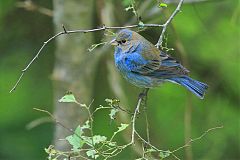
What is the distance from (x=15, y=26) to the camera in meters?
6.87

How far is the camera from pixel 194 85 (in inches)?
177

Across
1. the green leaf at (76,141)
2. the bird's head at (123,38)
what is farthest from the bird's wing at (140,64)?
the green leaf at (76,141)

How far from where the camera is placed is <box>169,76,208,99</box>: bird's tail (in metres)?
4.45

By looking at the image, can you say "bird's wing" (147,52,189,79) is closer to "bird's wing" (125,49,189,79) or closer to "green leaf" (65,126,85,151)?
"bird's wing" (125,49,189,79)

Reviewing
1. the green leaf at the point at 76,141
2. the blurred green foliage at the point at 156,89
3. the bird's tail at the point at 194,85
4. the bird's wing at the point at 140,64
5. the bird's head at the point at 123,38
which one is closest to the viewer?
the green leaf at the point at 76,141

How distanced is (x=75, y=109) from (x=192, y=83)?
4.83 feet

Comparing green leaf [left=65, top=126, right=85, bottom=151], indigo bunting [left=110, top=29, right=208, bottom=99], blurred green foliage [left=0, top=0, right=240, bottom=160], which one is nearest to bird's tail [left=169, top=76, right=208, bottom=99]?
indigo bunting [left=110, top=29, right=208, bottom=99]

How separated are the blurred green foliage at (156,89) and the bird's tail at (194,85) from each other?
1.94 metres

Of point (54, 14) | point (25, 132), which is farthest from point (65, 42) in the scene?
point (25, 132)

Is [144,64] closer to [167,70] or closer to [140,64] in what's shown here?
[140,64]

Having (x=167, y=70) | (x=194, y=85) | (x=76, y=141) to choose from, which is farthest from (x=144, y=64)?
(x=76, y=141)

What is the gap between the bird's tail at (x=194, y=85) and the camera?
445 cm

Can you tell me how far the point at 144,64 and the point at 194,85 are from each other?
0.47 meters

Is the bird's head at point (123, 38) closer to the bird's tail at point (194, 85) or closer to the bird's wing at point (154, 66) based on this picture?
the bird's wing at point (154, 66)
